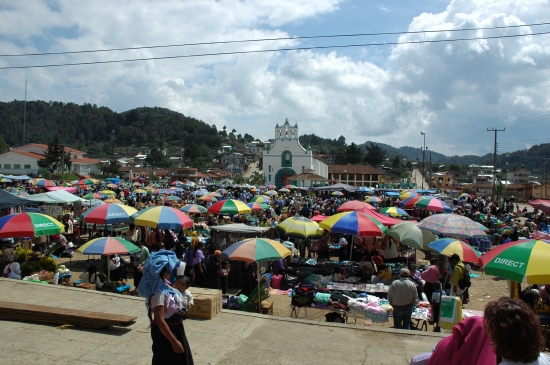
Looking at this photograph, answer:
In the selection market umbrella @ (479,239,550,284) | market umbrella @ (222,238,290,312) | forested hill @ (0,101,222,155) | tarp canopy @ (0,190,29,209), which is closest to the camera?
market umbrella @ (479,239,550,284)

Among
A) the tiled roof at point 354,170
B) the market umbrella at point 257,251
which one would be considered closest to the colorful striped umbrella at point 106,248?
the market umbrella at point 257,251

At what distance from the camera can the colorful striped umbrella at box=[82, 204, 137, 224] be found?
11242 millimetres

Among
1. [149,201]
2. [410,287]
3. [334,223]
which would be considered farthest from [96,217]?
[149,201]

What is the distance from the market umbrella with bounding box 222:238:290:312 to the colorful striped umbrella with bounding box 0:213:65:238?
179 inches

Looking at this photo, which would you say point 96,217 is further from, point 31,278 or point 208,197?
point 208,197

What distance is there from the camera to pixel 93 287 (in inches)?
314

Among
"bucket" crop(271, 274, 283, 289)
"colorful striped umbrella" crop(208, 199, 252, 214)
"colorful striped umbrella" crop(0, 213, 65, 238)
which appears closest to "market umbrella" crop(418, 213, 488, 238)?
"bucket" crop(271, 274, 283, 289)

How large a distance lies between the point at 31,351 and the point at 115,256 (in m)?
4.08

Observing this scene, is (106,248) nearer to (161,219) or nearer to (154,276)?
(161,219)

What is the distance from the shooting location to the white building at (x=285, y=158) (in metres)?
66.2

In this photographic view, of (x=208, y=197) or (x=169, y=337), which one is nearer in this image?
(x=169, y=337)

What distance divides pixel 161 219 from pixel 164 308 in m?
7.03

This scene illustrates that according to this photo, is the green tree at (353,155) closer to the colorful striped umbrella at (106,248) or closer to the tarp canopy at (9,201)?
the tarp canopy at (9,201)

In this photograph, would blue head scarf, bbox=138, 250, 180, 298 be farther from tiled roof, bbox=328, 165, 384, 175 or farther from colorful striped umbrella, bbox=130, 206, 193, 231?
tiled roof, bbox=328, 165, 384, 175
